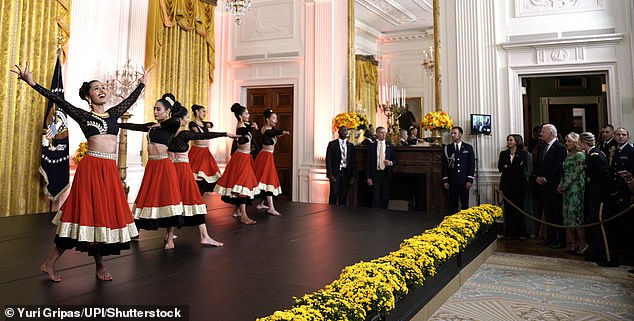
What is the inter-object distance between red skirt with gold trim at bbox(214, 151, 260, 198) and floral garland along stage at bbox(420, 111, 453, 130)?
320 centimetres

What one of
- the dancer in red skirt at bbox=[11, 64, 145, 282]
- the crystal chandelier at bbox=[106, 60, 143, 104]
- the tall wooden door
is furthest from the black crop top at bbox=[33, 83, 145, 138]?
the tall wooden door

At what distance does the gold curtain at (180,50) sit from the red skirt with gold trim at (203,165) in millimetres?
1408

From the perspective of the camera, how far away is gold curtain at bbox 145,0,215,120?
6.65 meters

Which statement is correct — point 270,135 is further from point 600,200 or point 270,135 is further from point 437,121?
point 600,200

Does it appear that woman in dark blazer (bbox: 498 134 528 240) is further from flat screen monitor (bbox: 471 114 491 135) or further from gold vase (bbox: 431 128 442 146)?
gold vase (bbox: 431 128 442 146)

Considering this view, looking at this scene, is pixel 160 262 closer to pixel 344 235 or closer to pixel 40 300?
Answer: pixel 40 300

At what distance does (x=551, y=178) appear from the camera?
5.11m

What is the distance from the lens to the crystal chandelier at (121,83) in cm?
597

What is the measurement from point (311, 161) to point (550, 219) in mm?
3928

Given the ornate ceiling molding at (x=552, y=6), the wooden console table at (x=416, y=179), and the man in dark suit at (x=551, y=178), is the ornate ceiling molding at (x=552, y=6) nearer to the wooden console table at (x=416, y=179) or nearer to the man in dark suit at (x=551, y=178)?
the man in dark suit at (x=551, y=178)

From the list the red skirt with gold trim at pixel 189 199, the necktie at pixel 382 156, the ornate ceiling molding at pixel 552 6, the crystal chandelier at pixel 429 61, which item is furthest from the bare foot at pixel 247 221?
the ornate ceiling molding at pixel 552 6

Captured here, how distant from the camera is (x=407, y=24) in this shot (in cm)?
699

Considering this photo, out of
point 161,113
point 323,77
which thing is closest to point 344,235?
point 161,113

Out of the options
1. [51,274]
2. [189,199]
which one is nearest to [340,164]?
[189,199]
